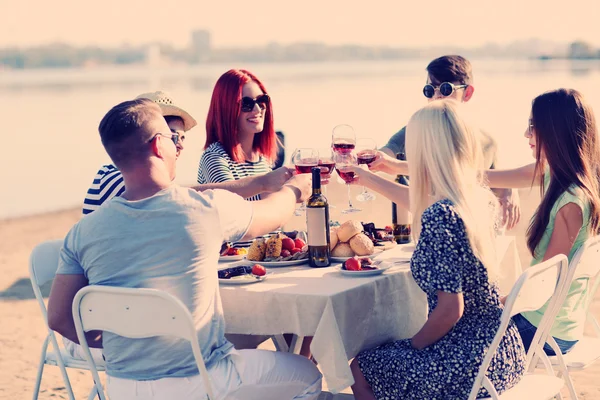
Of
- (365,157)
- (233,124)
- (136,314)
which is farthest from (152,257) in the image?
(233,124)

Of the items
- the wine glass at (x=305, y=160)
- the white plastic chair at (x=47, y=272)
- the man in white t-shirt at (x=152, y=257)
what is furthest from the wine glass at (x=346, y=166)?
the white plastic chair at (x=47, y=272)

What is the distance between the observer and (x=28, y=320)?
7.39 meters

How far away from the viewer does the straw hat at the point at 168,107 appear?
4.07m

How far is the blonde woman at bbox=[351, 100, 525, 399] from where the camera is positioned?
2.87 metres

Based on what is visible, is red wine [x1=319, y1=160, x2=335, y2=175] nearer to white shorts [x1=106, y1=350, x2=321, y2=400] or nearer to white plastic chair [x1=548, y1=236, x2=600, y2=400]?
white shorts [x1=106, y1=350, x2=321, y2=400]

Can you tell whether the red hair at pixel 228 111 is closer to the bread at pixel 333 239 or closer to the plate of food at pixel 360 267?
the bread at pixel 333 239

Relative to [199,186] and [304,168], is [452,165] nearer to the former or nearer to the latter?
[304,168]

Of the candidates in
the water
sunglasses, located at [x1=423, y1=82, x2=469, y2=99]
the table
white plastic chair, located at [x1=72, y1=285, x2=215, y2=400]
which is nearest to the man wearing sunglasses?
sunglasses, located at [x1=423, y1=82, x2=469, y2=99]

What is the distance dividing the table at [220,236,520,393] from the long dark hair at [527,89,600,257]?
26.1 inches

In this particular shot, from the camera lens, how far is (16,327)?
7176mm

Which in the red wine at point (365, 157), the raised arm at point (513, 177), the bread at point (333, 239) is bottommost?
the bread at point (333, 239)

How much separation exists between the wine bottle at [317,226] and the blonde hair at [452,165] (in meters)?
0.44

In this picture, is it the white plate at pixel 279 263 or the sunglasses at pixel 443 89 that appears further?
the sunglasses at pixel 443 89

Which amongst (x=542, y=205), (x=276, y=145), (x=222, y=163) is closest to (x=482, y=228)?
(x=542, y=205)
